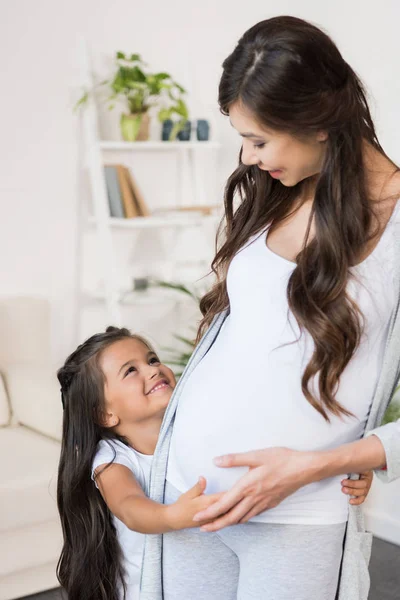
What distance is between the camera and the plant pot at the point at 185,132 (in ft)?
12.2

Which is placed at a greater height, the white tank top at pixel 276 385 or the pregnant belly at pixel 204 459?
the white tank top at pixel 276 385

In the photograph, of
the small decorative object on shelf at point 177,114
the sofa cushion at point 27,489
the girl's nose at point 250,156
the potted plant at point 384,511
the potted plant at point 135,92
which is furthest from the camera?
the small decorative object on shelf at point 177,114

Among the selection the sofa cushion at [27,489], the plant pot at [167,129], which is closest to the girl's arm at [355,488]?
the sofa cushion at [27,489]

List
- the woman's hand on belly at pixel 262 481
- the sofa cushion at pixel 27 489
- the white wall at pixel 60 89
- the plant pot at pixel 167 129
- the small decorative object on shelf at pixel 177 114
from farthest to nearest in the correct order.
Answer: the plant pot at pixel 167 129
the small decorative object on shelf at pixel 177 114
the white wall at pixel 60 89
the sofa cushion at pixel 27 489
the woman's hand on belly at pixel 262 481

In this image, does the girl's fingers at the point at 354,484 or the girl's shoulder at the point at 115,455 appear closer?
the girl's fingers at the point at 354,484

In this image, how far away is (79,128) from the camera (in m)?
3.55

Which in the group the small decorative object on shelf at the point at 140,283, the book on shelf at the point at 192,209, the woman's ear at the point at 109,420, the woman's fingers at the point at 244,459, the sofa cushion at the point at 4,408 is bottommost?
the sofa cushion at the point at 4,408

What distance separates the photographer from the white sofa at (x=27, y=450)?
2.34 m

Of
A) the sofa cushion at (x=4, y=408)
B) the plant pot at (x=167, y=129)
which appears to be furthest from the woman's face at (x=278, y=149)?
the plant pot at (x=167, y=129)

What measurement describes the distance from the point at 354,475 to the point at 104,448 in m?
0.51

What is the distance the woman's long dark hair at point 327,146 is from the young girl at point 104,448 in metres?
0.49

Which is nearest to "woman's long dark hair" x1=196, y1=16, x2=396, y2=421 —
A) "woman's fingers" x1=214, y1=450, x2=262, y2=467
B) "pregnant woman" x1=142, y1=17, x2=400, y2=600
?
"pregnant woman" x1=142, y1=17, x2=400, y2=600

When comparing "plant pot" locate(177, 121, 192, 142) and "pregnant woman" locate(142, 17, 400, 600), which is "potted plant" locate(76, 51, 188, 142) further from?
"pregnant woman" locate(142, 17, 400, 600)

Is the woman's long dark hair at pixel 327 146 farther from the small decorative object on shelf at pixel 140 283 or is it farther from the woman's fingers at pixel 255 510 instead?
the small decorative object on shelf at pixel 140 283
